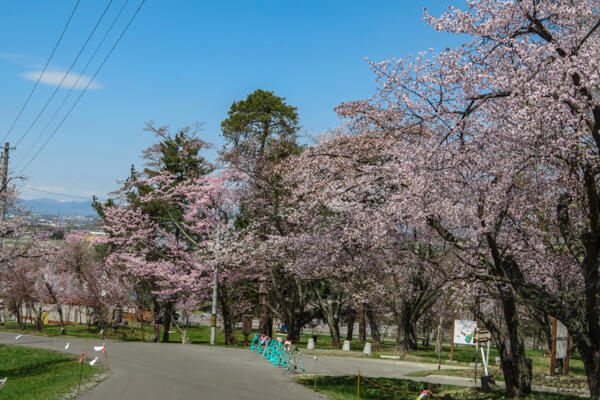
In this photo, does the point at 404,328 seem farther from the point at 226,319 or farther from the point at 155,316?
the point at 155,316

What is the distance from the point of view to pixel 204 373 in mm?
18406

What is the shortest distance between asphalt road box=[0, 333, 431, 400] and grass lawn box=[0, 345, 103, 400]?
941mm

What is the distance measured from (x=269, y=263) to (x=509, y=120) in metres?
21.2

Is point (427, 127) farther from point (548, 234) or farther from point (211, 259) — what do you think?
point (211, 259)

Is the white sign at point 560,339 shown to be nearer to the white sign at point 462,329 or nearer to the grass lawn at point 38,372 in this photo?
the white sign at point 462,329

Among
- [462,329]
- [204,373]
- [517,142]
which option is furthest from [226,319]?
[517,142]

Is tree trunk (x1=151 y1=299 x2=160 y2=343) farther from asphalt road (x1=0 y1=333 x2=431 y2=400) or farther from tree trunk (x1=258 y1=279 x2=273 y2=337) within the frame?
asphalt road (x1=0 y1=333 x2=431 y2=400)

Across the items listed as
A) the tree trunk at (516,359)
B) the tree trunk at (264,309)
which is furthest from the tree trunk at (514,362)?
the tree trunk at (264,309)

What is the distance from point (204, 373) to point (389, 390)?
5.97 metres

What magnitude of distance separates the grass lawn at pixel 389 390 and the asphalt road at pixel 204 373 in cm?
67

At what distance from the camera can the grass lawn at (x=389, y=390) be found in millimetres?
14820

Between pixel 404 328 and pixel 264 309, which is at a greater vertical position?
pixel 264 309

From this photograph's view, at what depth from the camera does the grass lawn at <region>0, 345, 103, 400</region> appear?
1595 cm

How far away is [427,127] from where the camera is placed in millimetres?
14180
